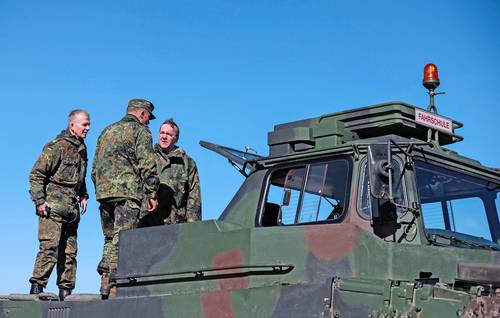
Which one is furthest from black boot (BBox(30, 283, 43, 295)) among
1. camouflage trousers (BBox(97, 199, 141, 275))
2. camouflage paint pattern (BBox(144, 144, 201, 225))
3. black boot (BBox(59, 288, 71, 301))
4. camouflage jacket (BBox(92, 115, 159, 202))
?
camouflage paint pattern (BBox(144, 144, 201, 225))

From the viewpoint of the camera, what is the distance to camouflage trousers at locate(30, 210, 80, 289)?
8945 millimetres

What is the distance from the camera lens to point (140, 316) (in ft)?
25.4

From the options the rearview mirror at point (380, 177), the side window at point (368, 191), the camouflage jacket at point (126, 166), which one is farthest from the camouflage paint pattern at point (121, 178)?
the rearview mirror at point (380, 177)

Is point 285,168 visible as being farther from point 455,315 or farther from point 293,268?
point 455,315

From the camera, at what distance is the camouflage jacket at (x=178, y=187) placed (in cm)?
953

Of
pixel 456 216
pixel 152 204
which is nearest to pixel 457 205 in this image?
pixel 456 216

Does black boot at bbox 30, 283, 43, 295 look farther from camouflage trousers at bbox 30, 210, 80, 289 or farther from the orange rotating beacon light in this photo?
the orange rotating beacon light

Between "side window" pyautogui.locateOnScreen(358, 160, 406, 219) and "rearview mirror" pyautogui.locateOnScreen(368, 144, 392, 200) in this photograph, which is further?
"side window" pyautogui.locateOnScreen(358, 160, 406, 219)

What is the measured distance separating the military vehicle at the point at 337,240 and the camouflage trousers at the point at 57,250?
347 millimetres

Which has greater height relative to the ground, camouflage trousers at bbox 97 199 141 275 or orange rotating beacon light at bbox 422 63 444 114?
orange rotating beacon light at bbox 422 63 444 114

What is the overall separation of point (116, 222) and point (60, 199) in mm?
859

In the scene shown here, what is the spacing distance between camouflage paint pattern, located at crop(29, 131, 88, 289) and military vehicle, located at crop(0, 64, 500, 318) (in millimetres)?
522

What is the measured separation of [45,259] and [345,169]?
3.25 m

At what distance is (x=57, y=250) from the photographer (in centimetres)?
905
